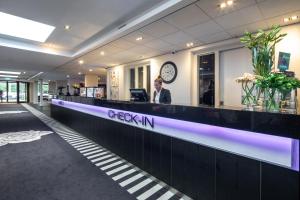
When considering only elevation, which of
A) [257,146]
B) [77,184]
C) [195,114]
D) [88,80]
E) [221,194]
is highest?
[88,80]

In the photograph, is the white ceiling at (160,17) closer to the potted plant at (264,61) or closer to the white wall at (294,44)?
the white wall at (294,44)

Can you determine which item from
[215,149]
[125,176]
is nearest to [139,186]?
[125,176]

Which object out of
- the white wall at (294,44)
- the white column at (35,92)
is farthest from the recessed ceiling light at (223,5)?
the white column at (35,92)

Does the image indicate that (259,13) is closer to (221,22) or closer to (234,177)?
(221,22)

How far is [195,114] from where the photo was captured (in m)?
2.14

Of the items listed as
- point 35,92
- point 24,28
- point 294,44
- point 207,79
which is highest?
point 24,28

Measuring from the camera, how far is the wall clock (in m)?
6.60

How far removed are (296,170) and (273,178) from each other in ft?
0.67

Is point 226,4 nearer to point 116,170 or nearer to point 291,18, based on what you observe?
point 291,18

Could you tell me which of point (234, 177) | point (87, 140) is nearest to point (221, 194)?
point (234, 177)

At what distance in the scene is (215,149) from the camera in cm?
200

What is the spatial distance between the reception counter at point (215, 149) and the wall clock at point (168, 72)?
3543mm

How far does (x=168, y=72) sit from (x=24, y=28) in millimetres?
4763

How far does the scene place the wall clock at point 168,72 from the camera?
660cm
